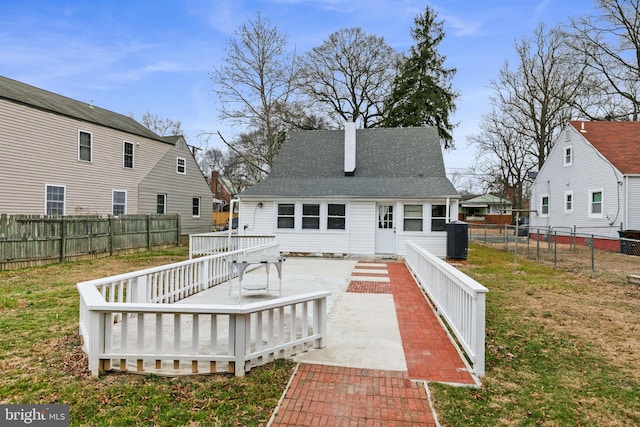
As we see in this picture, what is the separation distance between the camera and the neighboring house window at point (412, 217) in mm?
14109

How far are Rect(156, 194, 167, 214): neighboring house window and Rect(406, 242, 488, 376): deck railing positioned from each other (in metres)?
18.6

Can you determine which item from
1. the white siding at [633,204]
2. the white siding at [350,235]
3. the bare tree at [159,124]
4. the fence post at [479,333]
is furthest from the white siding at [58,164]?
the bare tree at [159,124]

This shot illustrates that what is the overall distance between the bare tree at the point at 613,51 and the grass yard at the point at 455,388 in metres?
25.0

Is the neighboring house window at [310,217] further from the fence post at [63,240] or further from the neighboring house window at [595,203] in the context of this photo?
the neighboring house window at [595,203]

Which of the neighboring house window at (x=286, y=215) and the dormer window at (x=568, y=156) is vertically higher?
the dormer window at (x=568, y=156)

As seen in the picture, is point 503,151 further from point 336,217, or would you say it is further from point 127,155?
point 127,155

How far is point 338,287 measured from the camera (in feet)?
26.5

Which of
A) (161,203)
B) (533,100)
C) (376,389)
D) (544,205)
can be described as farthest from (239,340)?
(533,100)

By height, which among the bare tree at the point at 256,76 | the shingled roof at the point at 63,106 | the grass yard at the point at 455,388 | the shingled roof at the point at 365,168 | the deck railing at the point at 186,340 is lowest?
the grass yard at the point at 455,388

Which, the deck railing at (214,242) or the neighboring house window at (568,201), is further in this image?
the neighboring house window at (568,201)

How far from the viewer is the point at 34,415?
2898 millimetres

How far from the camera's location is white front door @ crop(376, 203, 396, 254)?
47.3 ft

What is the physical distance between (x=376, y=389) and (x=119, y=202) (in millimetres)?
19266

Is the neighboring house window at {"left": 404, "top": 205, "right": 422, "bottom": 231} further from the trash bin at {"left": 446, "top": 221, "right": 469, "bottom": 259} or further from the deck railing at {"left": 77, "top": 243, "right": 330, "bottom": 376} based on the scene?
the deck railing at {"left": 77, "top": 243, "right": 330, "bottom": 376}
